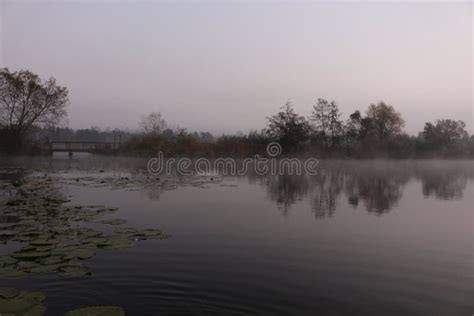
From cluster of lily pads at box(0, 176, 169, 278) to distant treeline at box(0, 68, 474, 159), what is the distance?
29.2 m

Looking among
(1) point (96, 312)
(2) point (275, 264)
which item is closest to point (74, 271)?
(1) point (96, 312)

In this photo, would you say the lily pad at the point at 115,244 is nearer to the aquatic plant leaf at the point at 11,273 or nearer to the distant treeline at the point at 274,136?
the aquatic plant leaf at the point at 11,273

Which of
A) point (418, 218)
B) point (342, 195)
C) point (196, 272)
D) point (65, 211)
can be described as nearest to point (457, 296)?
A: point (196, 272)

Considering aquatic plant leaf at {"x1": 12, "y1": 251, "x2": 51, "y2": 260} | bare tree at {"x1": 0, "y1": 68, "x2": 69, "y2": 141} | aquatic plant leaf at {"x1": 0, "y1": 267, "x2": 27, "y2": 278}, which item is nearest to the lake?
aquatic plant leaf at {"x1": 0, "y1": 267, "x2": 27, "y2": 278}

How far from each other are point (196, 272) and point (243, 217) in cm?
415

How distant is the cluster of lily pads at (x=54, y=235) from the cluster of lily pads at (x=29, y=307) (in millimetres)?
741

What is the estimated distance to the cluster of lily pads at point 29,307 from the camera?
347cm

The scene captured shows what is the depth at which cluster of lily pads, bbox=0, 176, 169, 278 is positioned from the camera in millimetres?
4910

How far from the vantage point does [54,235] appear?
A: 6.34 meters

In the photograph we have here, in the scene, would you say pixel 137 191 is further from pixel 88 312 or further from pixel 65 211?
pixel 88 312

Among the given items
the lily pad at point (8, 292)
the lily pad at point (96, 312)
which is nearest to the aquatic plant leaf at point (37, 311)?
the lily pad at point (96, 312)

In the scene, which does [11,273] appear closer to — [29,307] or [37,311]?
[29,307]

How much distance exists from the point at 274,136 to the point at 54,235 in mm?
35666

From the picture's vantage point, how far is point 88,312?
11.5 ft
